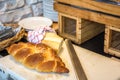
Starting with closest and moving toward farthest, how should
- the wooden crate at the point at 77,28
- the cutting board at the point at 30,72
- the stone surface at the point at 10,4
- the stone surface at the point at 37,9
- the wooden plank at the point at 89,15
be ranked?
the cutting board at the point at 30,72
the wooden plank at the point at 89,15
the wooden crate at the point at 77,28
the stone surface at the point at 10,4
the stone surface at the point at 37,9

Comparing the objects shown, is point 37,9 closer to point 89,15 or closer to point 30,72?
point 89,15

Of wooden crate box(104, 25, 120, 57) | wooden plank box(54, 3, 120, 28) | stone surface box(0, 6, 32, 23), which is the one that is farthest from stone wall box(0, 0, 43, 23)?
wooden crate box(104, 25, 120, 57)

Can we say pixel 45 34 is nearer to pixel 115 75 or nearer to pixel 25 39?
pixel 25 39

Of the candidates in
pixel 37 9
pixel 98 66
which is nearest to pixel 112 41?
pixel 98 66

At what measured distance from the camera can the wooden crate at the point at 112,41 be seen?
80cm

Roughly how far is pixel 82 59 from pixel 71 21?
0.74 feet

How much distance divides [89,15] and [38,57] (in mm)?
257

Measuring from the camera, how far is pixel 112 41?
32.5 inches

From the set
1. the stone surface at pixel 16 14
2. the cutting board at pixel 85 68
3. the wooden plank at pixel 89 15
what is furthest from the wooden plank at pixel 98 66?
the stone surface at pixel 16 14

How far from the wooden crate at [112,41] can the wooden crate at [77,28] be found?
0.11 metres

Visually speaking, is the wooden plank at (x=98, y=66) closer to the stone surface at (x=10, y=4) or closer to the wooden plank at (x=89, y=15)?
the wooden plank at (x=89, y=15)

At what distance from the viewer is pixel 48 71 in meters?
0.66

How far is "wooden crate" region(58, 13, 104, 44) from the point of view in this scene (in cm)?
88

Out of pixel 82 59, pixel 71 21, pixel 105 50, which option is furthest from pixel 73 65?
pixel 71 21
